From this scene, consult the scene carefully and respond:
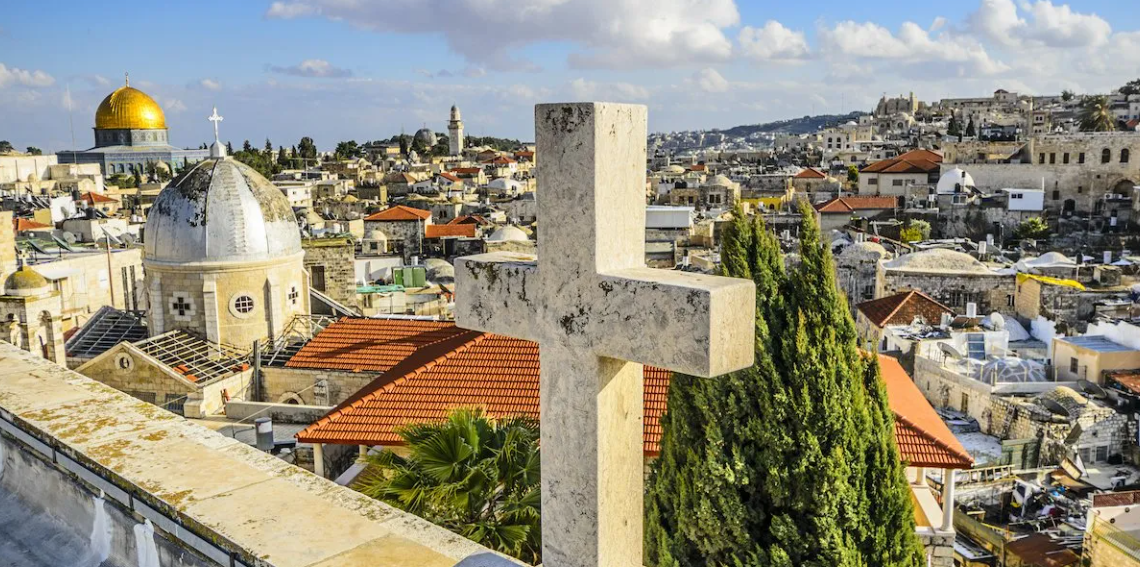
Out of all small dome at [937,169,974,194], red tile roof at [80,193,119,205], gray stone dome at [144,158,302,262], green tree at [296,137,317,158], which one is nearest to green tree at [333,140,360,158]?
green tree at [296,137,317,158]

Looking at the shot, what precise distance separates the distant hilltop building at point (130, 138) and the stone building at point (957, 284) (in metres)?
69.2

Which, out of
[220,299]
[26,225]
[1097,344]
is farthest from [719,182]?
[220,299]

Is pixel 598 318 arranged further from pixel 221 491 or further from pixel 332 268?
pixel 332 268

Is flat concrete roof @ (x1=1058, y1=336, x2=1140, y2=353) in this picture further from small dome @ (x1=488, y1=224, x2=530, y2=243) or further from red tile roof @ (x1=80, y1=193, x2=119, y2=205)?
red tile roof @ (x1=80, y1=193, x2=119, y2=205)

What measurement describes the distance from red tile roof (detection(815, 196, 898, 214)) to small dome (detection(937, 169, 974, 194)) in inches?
126

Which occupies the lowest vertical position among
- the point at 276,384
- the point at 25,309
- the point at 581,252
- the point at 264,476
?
the point at 276,384

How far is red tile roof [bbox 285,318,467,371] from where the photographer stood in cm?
1502

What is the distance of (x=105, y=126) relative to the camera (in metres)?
82.6

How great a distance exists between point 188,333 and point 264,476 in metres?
15.2

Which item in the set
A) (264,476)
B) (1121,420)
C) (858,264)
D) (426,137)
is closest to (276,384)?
(264,476)

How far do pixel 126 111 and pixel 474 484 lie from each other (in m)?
87.6

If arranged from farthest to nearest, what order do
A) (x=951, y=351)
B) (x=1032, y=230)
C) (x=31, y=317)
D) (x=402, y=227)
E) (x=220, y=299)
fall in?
1. (x=1032, y=230)
2. (x=402, y=227)
3. (x=951, y=351)
4. (x=220, y=299)
5. (x=31, y=317)

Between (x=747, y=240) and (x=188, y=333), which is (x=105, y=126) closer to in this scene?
(x=188, y=333)

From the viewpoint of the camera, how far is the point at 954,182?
57656mm
